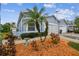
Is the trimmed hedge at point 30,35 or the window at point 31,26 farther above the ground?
the window at point 31,26

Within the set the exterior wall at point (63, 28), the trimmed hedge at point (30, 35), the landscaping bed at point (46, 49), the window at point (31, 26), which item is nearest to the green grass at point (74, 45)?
the landscaping bed at point (46, 49)

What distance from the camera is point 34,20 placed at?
8.54 feet

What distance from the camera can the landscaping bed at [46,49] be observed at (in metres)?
2.58

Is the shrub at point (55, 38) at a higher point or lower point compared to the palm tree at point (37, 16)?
lower

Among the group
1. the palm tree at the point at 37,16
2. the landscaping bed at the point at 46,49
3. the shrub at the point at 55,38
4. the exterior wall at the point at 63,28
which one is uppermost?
the palm tree at the point at 37,16

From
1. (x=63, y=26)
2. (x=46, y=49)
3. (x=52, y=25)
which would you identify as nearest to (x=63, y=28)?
(x=63, y=26)

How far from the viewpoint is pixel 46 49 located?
8.57 feet

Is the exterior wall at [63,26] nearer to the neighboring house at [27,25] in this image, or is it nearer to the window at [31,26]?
the neighboring house at [27,25]

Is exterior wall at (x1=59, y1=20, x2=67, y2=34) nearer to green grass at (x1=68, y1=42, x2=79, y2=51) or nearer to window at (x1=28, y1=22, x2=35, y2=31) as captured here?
green grass at (x1=68, y1=42, x2=79, y2=51)

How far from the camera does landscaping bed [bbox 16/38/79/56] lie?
8.48 ft

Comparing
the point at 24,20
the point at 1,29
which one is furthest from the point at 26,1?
the point at 1,29

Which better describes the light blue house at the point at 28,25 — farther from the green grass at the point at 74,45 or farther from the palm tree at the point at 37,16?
the green grass at the point at 74,45

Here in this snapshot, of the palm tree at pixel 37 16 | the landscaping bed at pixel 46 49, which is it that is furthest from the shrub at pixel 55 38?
the palm tree at pixel 37 16

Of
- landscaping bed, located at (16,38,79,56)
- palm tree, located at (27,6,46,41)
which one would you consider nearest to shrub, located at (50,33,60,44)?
landscaping bed, located at (16,38,79,56)
